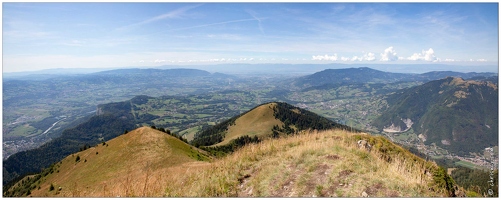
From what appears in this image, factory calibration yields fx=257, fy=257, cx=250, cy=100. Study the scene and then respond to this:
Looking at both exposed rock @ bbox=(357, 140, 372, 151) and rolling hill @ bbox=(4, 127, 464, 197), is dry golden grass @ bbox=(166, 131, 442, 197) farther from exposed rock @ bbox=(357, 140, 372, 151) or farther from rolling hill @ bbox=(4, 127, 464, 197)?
exposed rock @ bbox=(357, 140, 372, 151)

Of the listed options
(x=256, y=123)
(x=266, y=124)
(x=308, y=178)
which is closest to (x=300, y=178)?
(x=308, y=178)

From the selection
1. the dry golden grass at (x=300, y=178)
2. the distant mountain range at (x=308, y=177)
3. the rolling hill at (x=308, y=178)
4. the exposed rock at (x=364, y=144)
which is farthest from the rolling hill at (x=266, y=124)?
the dry golden grass at (x=300, y=178)

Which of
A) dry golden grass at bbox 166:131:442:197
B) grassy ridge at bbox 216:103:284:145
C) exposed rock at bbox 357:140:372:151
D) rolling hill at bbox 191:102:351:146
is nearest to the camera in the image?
dry golden grass at bbox 166:131:442:197

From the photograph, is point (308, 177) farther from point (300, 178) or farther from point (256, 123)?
point (256, 123)

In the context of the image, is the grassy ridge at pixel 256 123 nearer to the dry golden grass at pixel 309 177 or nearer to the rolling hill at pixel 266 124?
the rolling hill at pixel 266 124

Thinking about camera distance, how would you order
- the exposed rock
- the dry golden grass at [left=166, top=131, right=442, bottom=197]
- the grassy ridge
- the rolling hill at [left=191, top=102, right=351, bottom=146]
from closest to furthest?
the dry golden grass at [left=166, top=131, right=442, bottom=197] < the exposed rock < the grassy ridge < the rolling hill at [left=191, top=102, right=351, bottom=146]

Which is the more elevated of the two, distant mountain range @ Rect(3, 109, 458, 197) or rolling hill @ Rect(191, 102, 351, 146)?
distant mountain range @ Rect(3, 109, 458, 197)

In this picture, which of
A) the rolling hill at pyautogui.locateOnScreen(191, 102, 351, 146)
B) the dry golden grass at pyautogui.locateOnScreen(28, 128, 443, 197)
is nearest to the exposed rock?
the dry golden grass at pyautogui.locateOnScreen(28, 128, 443, 197)

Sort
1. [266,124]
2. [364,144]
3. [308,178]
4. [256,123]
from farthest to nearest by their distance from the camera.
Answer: [256,123], [266,124], [364,144], [308,178]

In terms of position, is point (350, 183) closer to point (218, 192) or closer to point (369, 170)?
point (369, 170)

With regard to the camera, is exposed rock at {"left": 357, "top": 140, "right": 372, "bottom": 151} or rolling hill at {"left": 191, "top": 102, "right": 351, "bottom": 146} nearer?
exposed rock at {"left": 357, "top": 140, "right": 372, "bottom": 151}

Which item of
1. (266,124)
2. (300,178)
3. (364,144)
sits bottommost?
(266,124)

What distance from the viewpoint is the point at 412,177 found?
7.09 metres

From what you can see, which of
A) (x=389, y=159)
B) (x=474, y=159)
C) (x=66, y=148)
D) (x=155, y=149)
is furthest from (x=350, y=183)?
(x=474, y=159)
